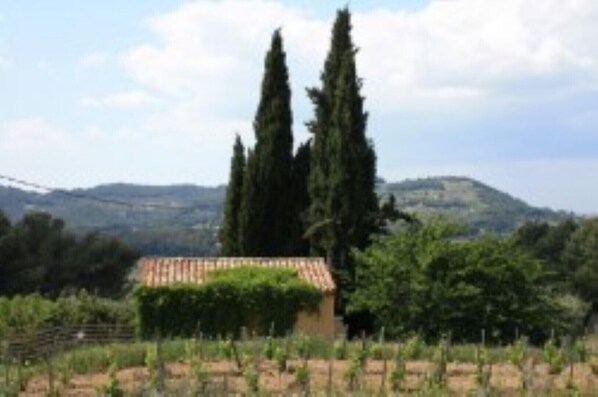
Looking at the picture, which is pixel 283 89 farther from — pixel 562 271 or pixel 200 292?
pixel 562 271

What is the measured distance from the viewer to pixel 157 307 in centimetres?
2892

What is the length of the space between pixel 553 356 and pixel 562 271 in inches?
1574

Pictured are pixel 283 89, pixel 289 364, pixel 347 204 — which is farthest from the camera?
pixel 283 89

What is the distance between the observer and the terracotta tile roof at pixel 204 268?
1231 inches

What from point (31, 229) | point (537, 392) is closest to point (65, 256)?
point (31, 229)

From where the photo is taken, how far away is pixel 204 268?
32719 millimetres

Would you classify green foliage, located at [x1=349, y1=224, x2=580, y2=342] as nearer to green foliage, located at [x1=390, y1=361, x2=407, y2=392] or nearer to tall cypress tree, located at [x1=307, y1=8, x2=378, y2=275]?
tall cypress tree, located at [x1=307, y1=8, x2=378, y2=275]

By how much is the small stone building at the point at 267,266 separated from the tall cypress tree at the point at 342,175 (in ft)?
5.12

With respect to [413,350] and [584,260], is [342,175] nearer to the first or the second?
[413,350]

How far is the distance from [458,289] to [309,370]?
12.4 metres

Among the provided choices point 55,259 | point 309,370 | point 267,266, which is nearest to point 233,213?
point 267,266

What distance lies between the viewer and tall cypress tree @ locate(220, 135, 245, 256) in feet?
131

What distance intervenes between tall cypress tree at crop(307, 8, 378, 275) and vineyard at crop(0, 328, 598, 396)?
1479 centimetres

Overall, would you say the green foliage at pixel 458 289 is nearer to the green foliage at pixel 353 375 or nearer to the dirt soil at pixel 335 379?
the dirt soil at pixel 335 379
